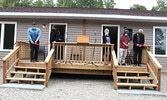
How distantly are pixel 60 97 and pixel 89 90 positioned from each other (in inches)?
39.7

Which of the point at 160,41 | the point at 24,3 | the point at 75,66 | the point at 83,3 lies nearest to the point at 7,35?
the point at 75,66

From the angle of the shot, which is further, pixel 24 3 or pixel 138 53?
pixel 24 3

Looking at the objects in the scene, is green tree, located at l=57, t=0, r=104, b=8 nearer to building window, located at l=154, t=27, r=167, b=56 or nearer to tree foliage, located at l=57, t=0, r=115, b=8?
tree foliage, located at l=57, t=0, r=115, b=8

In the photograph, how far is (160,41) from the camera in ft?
25.2

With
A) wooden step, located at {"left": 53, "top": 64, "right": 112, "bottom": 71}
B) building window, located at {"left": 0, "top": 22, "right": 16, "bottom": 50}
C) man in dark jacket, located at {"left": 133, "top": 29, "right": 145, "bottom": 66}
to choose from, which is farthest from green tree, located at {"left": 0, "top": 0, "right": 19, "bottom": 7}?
man in dark jacket, located at {"left": 133, "top": 29, "right": 145, "bottom": 66}

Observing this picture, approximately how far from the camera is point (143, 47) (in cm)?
584

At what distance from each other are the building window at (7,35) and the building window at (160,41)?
6991mm

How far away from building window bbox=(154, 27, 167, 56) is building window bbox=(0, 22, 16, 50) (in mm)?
6991

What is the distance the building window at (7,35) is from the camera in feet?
25.9

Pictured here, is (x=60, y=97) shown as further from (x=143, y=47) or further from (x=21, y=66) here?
(x=143, y=47)

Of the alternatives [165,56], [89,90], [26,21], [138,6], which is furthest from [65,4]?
[89,90]

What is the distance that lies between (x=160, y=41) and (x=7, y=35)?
7579 millimetres

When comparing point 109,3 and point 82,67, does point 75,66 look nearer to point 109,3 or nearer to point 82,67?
point 82,67

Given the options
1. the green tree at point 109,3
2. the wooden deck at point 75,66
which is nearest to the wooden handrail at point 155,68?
the wooden deck at point 75,66
